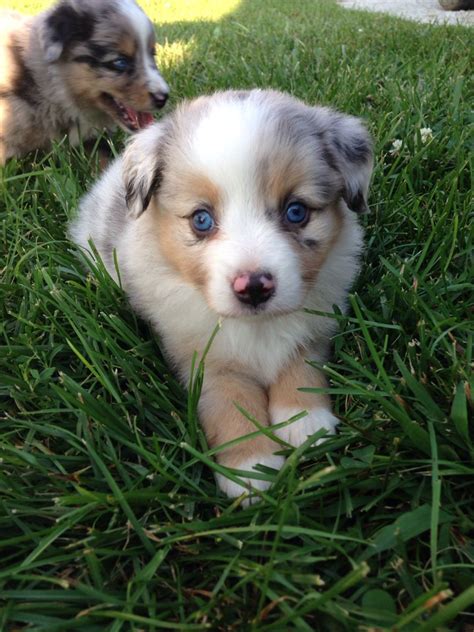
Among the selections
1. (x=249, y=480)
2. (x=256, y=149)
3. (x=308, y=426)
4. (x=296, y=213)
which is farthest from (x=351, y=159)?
(x=249, y=480)

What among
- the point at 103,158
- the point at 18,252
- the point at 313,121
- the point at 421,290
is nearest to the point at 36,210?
the point at 18,252

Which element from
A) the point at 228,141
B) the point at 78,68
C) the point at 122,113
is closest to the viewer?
the point at 228,141

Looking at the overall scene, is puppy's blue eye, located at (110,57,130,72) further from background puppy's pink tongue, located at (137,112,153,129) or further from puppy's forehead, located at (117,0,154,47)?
background puppy's pink tongue, located at (137,112,153,129)

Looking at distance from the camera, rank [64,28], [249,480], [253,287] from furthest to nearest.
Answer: [64,28], [253,287], [249,480]

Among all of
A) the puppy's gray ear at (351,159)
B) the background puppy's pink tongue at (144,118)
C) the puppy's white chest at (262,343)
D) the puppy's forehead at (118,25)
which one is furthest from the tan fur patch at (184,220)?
the puppy's forehead at (118,25)

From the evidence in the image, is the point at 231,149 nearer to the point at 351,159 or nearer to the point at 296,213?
the point at 296,213

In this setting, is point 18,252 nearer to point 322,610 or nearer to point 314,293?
point 314,293

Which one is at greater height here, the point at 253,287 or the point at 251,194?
the point at 251,194
